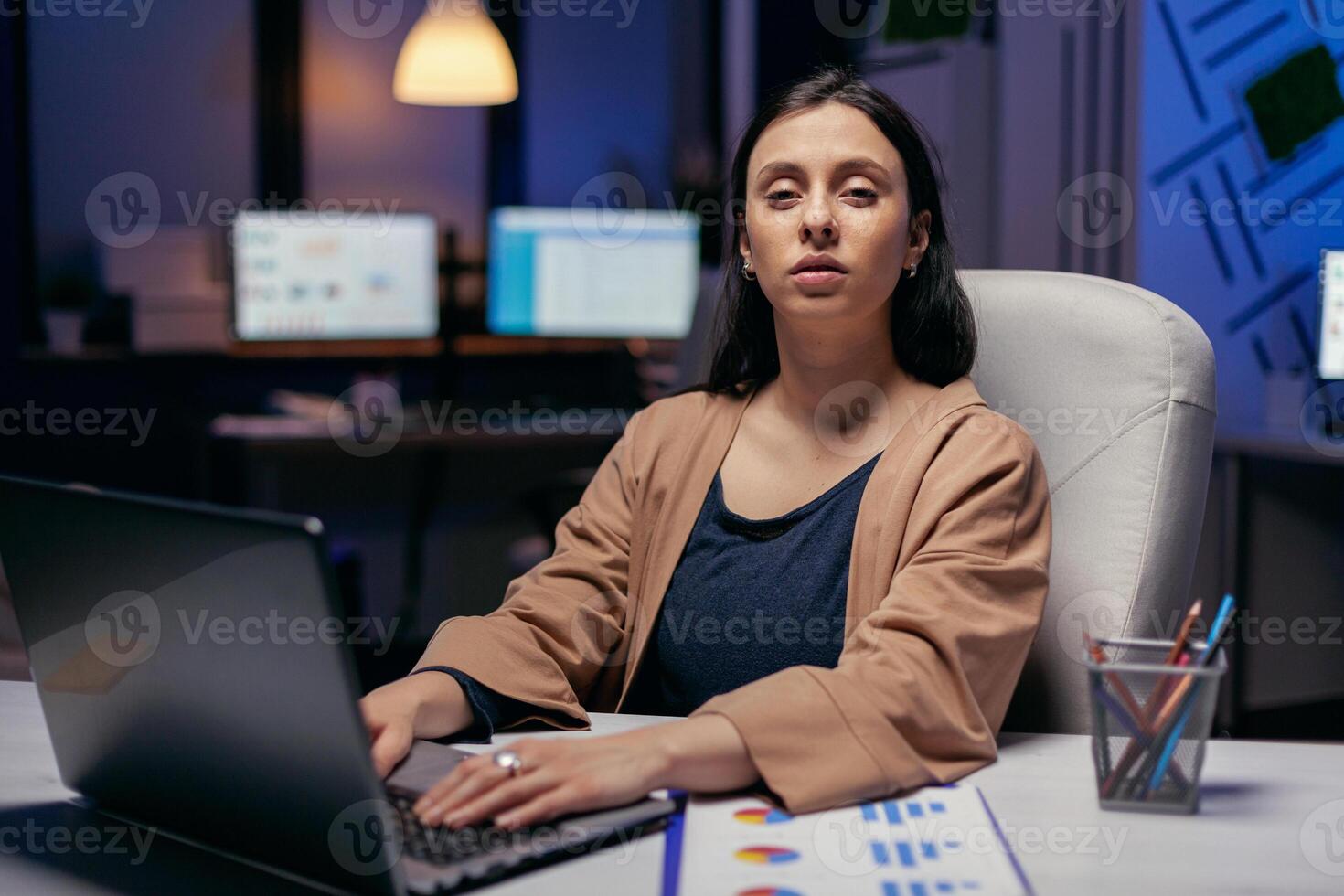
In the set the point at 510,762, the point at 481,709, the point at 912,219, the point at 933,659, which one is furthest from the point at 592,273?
the point at 510,762

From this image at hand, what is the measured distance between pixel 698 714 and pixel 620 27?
4.26m

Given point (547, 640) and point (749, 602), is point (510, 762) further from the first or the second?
point (749, 602)

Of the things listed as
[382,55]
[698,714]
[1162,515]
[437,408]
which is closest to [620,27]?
[382,55]

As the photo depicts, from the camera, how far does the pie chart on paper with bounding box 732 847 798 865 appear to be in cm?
84

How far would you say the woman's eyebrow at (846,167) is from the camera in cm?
140

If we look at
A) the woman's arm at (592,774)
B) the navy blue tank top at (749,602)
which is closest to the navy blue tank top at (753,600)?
the navy blue tank top at (749,602)

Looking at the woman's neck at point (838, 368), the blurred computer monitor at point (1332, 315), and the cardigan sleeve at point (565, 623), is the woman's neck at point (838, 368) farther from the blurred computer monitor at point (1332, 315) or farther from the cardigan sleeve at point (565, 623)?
the blurred computer monitor at point (1332, 315)

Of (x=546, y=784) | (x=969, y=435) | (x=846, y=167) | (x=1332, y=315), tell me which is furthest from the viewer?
(x=1332, y=315)

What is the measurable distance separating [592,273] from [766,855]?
342 centimetres

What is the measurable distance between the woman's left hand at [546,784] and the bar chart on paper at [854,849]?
48 millimetres

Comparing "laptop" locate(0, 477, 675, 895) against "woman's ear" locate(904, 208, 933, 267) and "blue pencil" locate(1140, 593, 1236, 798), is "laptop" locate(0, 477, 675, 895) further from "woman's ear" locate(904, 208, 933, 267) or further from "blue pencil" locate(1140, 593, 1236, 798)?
"woman's ear" locate(904, 208, 933, 267)

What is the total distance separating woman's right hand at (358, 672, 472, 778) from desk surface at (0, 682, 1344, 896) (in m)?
0.05

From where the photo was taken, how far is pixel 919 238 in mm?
1498

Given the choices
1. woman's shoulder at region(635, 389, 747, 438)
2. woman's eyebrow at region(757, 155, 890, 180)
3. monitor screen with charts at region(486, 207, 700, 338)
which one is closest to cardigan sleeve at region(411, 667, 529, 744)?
woman's shoulder at region(635, 389, 747, 438)
